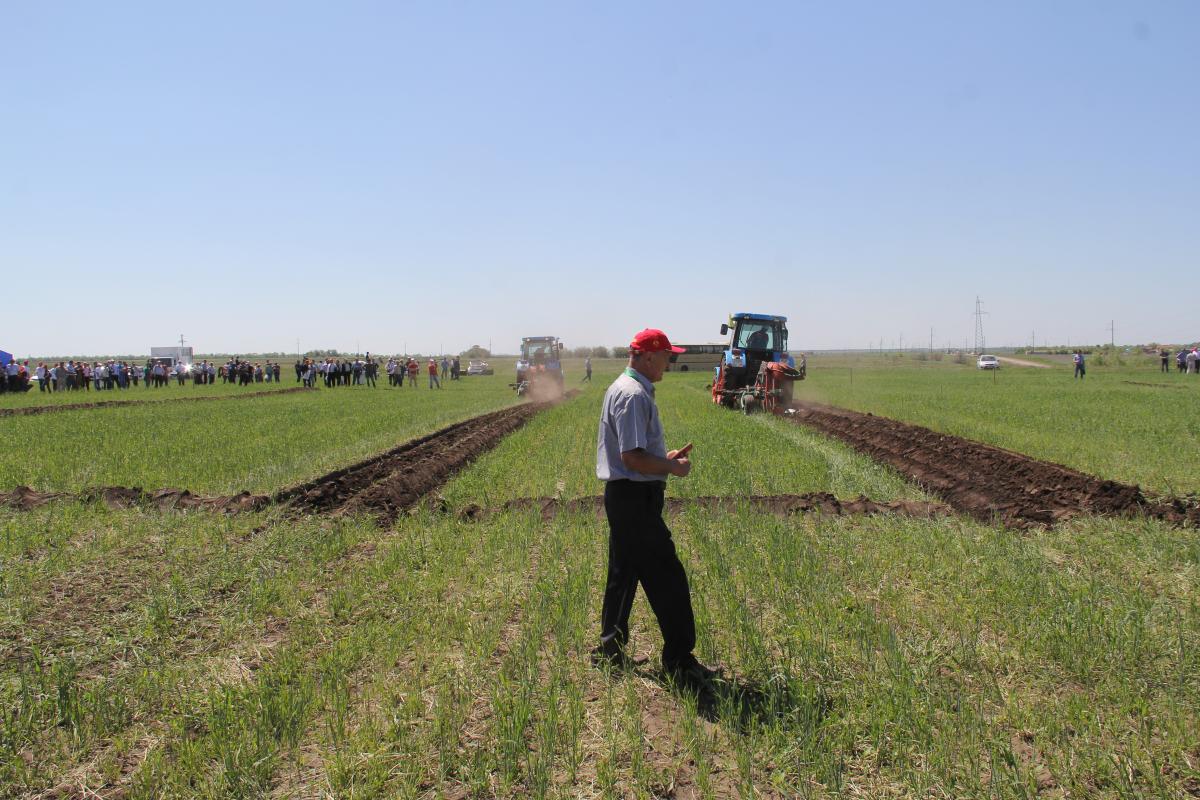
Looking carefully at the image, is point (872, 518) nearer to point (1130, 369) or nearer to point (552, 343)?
point (552, 343)

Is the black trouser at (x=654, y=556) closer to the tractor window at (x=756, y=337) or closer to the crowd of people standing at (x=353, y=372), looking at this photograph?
the tractor window at (x=756, y=337)

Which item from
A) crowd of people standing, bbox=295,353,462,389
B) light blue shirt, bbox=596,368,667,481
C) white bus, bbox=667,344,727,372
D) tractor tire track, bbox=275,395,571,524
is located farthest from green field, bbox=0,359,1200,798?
white bus, bbox=667,344,727,372

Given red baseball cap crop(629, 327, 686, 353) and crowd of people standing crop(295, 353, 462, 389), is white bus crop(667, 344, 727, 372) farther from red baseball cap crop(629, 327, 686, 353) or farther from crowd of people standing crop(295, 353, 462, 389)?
red baseball cap crop(629, 327, 686, 353)

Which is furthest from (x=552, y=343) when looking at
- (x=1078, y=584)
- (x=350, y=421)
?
(x=1078, y=584)

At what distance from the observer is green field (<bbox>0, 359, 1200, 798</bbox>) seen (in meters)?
3.75

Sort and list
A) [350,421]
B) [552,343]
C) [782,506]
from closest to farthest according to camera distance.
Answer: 1. [782,506]
2. [350,421]
3. [552,343]

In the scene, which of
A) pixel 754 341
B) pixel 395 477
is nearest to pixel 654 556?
pixel 395 477

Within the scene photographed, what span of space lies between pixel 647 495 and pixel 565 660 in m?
1.18

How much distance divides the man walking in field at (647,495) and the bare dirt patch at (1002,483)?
5.57 meters

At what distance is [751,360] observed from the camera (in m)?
24.3

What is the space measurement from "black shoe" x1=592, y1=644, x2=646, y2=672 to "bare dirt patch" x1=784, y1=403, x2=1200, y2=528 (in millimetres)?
5652

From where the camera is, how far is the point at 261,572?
7.07m

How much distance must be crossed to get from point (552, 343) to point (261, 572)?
29067 mm

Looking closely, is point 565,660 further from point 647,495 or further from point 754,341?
point 754,341
